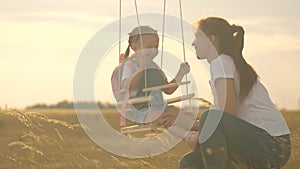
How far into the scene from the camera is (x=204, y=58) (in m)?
6.98

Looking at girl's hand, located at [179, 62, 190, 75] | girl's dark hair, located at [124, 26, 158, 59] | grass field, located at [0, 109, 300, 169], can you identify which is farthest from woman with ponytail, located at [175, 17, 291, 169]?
grass field, located at [0, 109, 300, 169]

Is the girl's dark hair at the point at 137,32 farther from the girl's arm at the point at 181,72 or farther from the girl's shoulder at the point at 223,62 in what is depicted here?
the girl's shoulder at the point at 223,62

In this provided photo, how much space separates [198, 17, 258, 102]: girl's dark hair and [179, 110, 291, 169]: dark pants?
0.77 feet

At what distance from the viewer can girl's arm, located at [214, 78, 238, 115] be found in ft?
21.8

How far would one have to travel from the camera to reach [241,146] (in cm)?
677

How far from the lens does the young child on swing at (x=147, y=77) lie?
280 inches

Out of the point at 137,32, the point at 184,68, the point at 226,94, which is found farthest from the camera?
the point at 137,32

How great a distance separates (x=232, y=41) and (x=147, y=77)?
2.77 ft

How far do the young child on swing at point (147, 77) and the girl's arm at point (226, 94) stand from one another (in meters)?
0.42

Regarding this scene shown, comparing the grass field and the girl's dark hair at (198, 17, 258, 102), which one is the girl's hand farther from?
the grass field

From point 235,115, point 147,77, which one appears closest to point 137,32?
point 147,77

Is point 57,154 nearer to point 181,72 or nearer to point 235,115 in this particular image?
point 181,72

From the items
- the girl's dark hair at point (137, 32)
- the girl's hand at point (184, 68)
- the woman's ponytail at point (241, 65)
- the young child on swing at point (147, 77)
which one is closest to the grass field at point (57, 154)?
the young child on swing at point (147, 77)

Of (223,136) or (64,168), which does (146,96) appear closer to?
(223,136)
